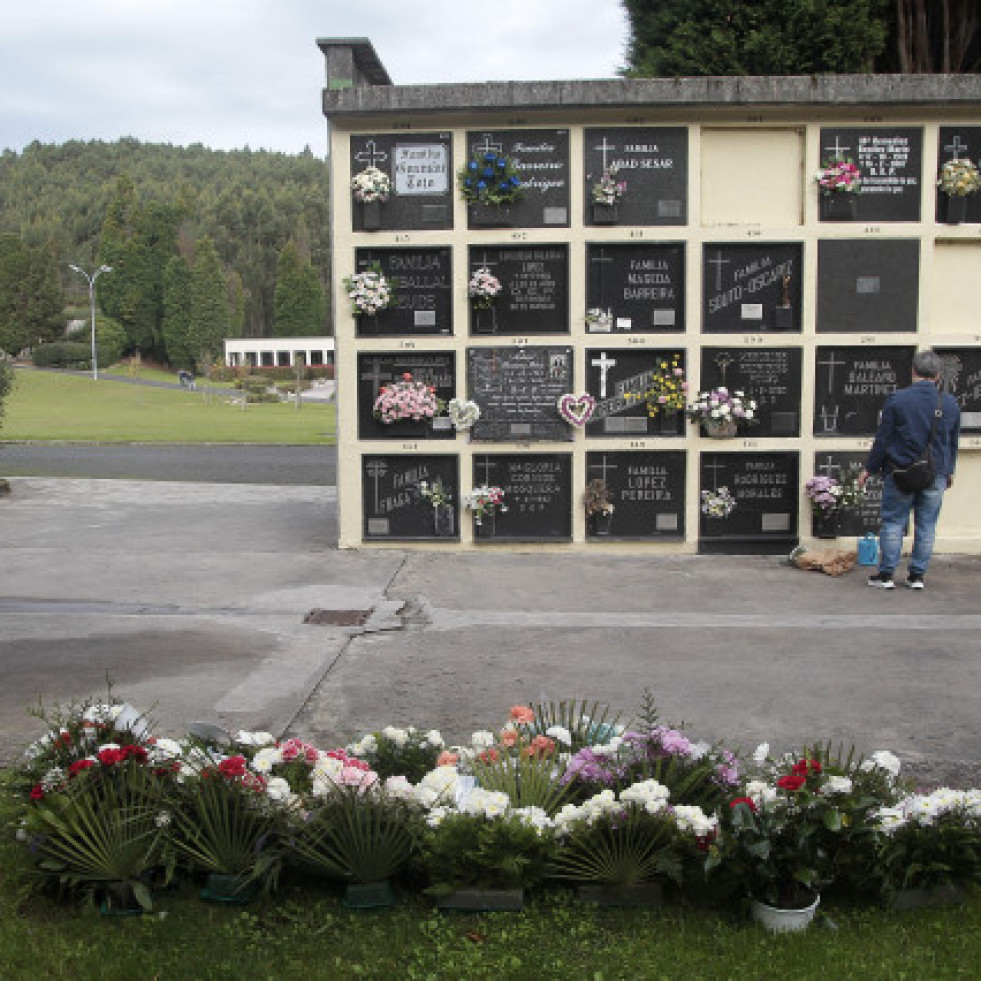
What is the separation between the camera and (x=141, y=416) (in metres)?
35.2

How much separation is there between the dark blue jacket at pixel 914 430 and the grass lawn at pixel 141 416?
12.4m

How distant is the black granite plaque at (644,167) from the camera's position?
340 inches

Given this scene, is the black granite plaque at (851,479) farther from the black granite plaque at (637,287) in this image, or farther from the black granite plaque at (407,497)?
the black granite plaque at (407,497)

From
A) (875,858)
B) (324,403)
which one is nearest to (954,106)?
(875,858)

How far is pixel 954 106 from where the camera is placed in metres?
8.49

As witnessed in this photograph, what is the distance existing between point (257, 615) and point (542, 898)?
3915 millimetres

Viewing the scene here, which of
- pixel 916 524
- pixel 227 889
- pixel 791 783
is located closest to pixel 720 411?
pixel 916 524

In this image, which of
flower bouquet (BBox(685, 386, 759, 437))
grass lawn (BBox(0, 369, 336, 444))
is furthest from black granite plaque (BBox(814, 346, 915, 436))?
grass lawn (BBox(0, 369, 336, 444))

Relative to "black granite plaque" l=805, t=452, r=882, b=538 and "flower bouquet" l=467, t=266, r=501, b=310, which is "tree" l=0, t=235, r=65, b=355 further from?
"black granite plaque" l=805, t=452, r=882, b=538

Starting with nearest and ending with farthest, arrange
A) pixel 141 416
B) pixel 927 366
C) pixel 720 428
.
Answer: pixel 927 366
pixel 720 428
pixel 141 416

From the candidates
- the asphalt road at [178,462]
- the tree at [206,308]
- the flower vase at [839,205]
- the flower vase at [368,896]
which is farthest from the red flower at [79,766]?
the tree at [206,308]

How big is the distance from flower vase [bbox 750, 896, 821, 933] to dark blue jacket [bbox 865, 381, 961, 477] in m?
5.09

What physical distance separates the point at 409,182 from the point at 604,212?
5.19ft

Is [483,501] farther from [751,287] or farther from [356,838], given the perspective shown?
[356,838]
